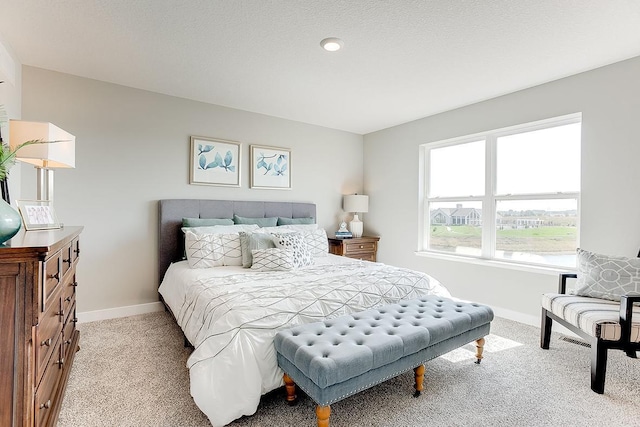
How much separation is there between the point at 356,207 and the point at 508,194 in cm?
207

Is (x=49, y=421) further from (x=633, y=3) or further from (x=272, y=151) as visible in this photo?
(x=633, y=3)

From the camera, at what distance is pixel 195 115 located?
12.3 feet

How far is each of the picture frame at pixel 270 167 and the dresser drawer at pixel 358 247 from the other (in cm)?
122

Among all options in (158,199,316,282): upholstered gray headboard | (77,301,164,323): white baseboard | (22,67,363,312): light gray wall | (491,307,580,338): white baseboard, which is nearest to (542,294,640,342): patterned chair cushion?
(491,307,580,338): white baseboard

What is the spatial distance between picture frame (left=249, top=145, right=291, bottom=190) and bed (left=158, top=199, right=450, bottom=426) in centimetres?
112

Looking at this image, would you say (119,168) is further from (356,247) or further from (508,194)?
(508,194)

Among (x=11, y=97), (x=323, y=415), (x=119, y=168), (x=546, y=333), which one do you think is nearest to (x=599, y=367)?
(x=546, y=333)

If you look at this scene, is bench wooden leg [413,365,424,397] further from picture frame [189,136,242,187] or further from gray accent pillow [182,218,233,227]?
picture frame [189,136,242,187]

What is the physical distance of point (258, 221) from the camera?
12.9 ft

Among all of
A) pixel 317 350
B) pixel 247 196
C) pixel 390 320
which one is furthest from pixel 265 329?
pixel 247 196

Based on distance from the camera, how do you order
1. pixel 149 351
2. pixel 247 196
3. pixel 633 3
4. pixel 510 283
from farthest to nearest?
pixel 247 196
pixel 510 283
pixel 149 351
pixel 633 3

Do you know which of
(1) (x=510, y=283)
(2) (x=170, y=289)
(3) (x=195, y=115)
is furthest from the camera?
(3) (x=195, y=115)

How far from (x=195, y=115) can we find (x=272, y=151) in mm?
1068

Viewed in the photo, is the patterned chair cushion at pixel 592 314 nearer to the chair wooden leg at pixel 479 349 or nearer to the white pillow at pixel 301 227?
the chair wooden leg at pixel 479 349
